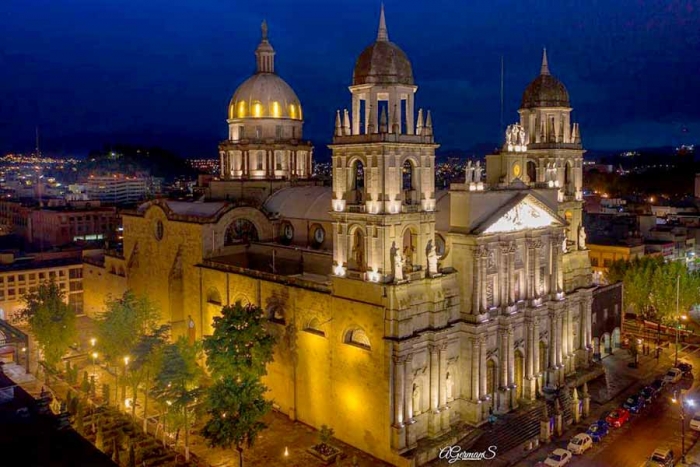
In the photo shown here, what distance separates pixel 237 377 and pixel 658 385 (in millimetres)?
34716

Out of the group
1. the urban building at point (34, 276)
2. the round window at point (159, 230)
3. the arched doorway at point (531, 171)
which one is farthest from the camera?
the urban building at point (34, 276)

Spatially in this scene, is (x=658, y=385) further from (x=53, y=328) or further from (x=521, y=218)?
(x=53, y=328)

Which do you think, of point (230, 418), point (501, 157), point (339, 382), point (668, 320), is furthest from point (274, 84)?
point (668, 320)

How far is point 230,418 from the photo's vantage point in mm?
37781

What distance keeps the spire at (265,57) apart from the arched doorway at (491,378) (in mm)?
39722

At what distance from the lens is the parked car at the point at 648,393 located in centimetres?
5062

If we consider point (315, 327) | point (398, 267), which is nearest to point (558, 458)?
point (398, 267)

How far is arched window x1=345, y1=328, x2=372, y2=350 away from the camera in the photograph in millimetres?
42406

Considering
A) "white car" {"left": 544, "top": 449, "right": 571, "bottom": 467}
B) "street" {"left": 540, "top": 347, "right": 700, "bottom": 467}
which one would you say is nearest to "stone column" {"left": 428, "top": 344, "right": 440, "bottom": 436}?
"white car" {"left": 544, "top": 449, "right": 571, "bottom": 467}

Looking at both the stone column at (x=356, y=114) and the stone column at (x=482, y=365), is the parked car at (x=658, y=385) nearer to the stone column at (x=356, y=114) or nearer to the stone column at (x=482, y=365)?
the stone column at (x=482, y=365)

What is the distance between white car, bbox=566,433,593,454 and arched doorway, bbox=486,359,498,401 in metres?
6.43

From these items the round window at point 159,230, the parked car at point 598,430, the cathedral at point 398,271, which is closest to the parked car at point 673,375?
the cathedral at point 398,271

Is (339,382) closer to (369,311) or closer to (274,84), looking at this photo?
(369,311)

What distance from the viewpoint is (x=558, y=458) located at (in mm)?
40781
